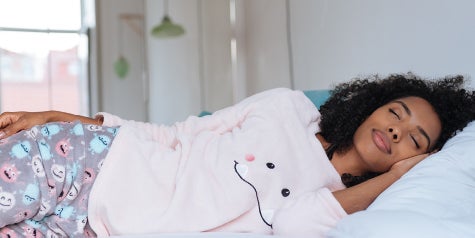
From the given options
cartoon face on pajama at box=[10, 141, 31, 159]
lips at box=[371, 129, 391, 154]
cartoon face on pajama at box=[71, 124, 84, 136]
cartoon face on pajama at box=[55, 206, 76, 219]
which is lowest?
cartoon face on pajama at box=[55, 206, 76, 219]

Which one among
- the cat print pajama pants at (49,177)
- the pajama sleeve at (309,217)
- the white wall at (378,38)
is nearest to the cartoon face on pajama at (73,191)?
the cat print pajama pants at (49,177)

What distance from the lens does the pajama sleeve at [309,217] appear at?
981 millimetres

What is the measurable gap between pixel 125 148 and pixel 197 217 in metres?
0.21

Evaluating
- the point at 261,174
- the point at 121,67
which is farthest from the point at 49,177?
the point at 121,67

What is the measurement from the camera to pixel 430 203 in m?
0.88

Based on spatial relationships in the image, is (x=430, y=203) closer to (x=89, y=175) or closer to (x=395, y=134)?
(x=395, y=134)

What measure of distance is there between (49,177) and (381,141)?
0.69 meters

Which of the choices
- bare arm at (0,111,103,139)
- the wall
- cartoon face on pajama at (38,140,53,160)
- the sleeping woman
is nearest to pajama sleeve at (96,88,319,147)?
the sleeping woman

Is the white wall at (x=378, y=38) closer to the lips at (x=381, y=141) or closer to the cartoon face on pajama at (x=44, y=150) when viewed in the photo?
the lips at (x=381, y=141)

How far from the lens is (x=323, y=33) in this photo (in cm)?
231

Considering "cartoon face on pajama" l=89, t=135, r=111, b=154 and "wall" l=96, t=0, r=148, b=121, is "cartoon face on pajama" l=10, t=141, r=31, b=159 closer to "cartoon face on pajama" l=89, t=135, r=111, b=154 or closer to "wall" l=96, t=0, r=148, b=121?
"cartoon face on pajama" l=89, t=135, r=111, b=154

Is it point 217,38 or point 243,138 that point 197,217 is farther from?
point 217,38

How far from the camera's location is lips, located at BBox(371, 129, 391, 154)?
1.15m

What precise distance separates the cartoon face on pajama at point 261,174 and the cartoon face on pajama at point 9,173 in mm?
415
